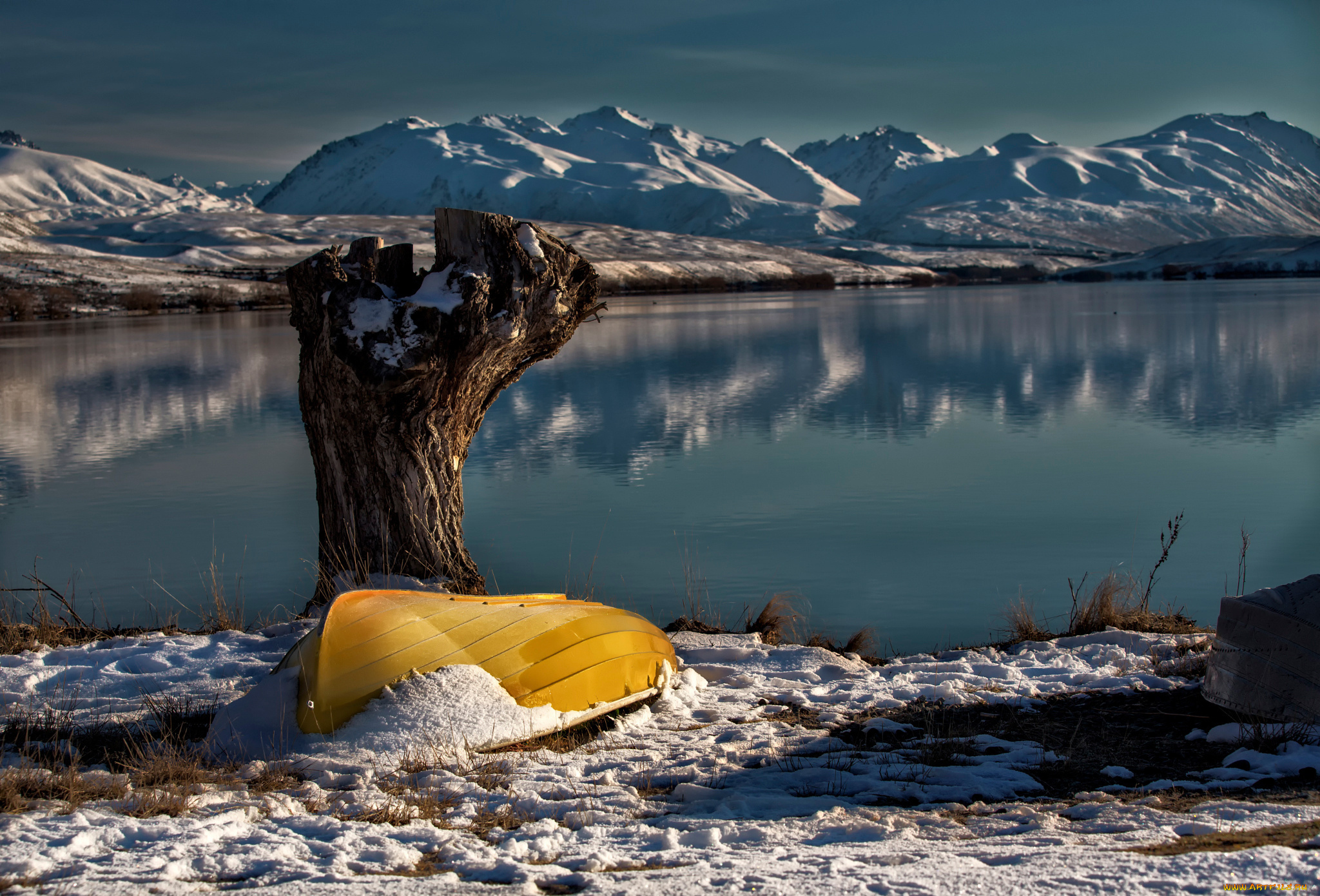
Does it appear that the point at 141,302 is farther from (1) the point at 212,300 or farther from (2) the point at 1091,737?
(2) the point at 1091,737

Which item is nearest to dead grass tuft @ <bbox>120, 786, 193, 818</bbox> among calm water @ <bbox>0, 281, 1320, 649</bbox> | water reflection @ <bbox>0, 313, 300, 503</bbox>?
calm water @ <bbox>0, 281, 1320, 649</bbox>

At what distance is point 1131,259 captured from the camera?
399 ft

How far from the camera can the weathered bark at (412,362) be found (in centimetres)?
625

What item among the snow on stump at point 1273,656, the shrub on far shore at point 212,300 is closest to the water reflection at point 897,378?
the snow on stump at point 1273,656

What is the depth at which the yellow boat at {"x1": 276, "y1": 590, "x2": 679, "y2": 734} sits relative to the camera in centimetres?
426

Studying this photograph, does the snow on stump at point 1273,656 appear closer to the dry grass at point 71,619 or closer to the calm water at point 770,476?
the calm water at point 770,476

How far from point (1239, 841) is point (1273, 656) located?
165cm

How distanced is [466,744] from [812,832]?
1453 millimetres

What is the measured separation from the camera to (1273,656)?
435 centimetres

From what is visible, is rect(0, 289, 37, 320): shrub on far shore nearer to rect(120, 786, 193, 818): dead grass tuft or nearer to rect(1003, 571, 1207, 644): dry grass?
rect(1003, 571, 1207, 644): dry grass

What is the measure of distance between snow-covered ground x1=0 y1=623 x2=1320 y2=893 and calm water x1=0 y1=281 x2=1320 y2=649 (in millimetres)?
2865

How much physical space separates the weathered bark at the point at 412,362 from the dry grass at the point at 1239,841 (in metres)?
4.43

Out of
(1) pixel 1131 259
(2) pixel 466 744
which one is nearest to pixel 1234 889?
(2) pixel 466 744

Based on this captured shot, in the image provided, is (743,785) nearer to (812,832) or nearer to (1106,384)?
(812,832)
